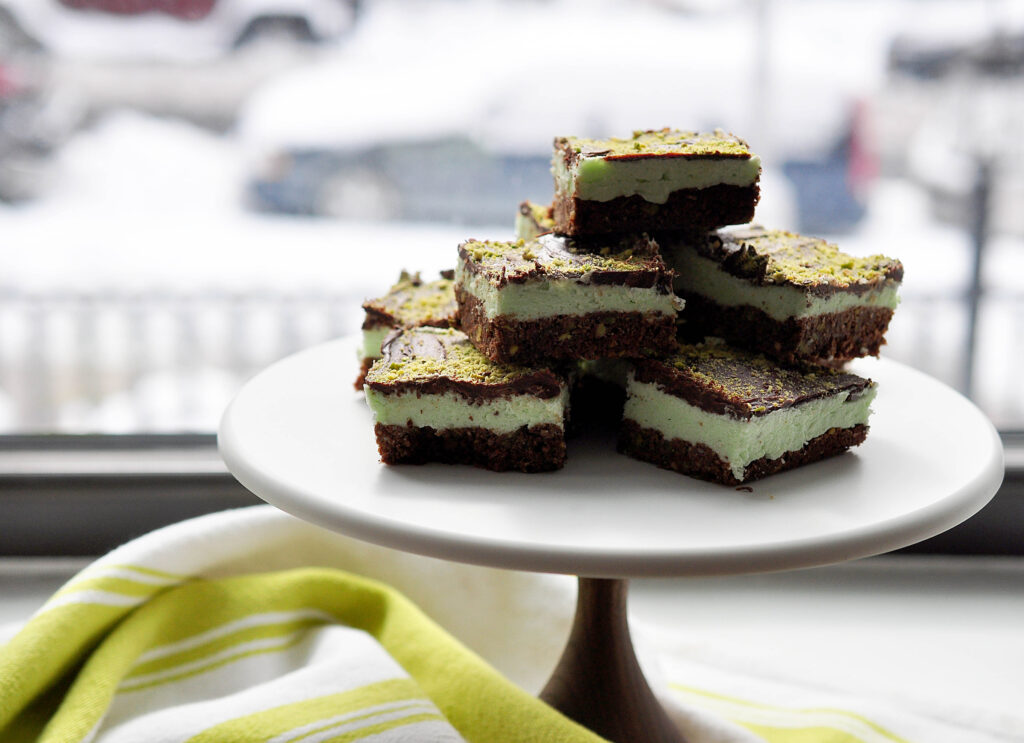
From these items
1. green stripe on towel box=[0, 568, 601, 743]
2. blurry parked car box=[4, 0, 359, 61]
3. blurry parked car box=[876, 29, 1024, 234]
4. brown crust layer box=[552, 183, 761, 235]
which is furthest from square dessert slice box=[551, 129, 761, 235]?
blurry parked car box=[876, 29, 1024, 234]

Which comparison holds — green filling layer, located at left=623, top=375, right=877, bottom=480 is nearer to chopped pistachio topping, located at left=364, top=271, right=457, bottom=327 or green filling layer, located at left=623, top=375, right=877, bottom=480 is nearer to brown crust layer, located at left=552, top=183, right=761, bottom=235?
brown crust layer, located at left=552, top=183, right=761, bottom=235

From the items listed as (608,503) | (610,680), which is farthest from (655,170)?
(610,680)

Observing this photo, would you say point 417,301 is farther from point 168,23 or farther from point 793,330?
point 168,23

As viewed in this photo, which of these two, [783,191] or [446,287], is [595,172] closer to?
[446,287]

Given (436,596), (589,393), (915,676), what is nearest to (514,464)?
(589,393)

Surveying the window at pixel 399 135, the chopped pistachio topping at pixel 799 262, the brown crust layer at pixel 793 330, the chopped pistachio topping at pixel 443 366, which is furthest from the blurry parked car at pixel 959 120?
the chopped pistachio topping at pixel 443 366

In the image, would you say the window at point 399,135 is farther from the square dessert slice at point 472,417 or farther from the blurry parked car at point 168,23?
the square dessert slice at point 472,417
